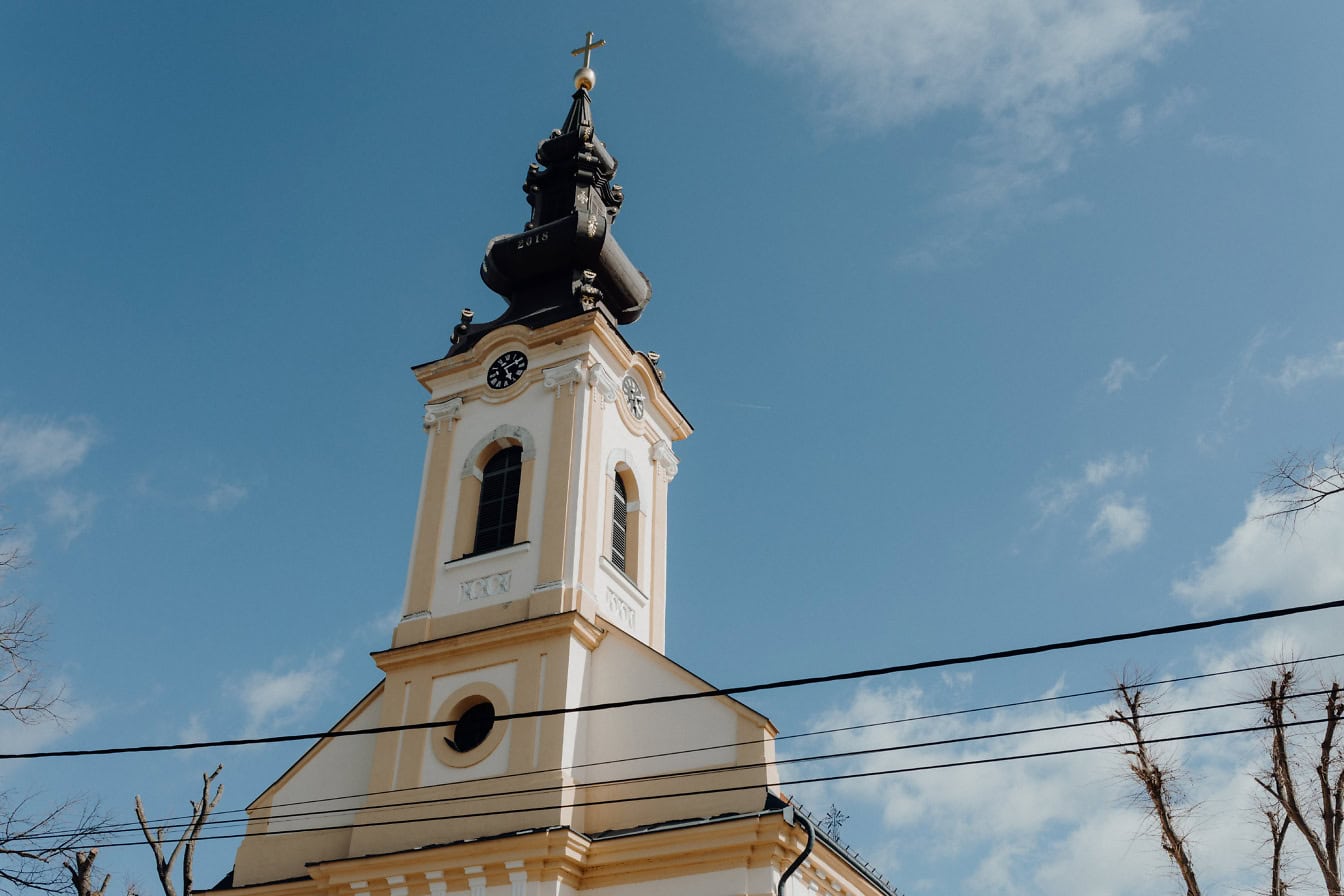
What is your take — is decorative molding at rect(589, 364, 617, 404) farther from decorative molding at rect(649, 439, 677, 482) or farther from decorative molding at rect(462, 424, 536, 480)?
decorative molding at rect(649, 439, 677, 482)

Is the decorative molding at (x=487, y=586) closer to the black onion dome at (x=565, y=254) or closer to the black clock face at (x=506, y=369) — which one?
the black clock face at (x=506, y=369)

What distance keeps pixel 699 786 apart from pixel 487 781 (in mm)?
3385

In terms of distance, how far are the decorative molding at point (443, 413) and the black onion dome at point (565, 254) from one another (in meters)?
1.25

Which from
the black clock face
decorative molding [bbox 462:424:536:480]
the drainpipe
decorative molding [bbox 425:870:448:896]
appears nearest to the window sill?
decorative molding [bbox 462:424:536:480]

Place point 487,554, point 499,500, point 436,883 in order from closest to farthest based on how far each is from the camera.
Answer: point 436,883 < point 487,554 < point 499,500

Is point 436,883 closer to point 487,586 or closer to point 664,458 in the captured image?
point 487,586

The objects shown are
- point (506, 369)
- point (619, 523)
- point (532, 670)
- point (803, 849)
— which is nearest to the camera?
point (803, 849)

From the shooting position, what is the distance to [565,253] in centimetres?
2727

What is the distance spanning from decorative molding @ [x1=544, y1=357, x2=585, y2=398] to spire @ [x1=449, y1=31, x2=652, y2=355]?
1.22 m

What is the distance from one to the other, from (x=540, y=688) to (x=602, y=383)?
6281 mm

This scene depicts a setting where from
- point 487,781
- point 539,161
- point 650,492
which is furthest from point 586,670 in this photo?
point 539,161

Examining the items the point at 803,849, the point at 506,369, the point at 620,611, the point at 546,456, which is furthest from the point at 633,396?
the point at 803,849

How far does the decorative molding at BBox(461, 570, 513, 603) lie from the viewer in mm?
22594

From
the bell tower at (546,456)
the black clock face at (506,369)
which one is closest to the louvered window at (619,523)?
the bell tower at (546,456)
